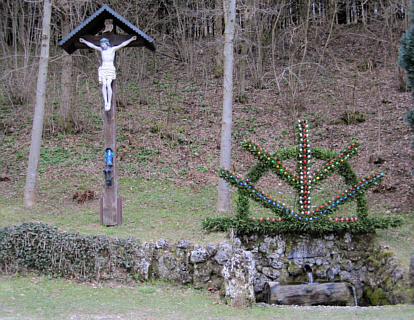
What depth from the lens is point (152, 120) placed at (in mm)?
16297

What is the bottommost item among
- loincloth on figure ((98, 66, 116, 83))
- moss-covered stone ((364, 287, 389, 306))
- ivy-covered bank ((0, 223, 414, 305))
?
moss-covered stone ((364, 287, 389, 306))

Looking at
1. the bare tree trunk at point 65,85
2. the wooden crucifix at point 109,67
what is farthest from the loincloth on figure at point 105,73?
the bare tree trunk at point 65,85

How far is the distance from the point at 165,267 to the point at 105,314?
219 cm

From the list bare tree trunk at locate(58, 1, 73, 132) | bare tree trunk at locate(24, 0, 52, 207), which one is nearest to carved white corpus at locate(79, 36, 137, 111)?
bare tree trunk at locate(24, 0, 52, 207)

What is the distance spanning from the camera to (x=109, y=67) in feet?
31.5

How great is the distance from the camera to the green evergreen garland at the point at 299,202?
29.6ft

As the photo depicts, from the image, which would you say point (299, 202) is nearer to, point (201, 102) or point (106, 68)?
point (106, 68)

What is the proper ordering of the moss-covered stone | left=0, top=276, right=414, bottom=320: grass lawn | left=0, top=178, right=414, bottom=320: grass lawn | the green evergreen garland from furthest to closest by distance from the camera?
the green evergreen garland → the moss-covered stone → left=0, top=178, right=414, bottom=320: grass lawn → left=0, top=276, right=414, bottom=320: grass lawn

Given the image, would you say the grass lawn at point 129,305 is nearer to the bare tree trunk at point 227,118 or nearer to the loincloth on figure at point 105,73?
the bare tree trunk at point 227,118

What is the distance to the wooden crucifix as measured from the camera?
9453 mm

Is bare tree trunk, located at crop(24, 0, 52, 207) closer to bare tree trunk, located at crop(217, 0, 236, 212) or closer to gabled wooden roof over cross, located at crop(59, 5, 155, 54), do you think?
gabled wooden roof over cross, located at crop(59, 5, 155, 54)

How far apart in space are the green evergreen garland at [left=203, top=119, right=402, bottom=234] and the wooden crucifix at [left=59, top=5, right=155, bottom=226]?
2167 mm

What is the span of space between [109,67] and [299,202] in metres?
5.09

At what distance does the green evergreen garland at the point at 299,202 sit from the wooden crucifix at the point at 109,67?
7.11ft
